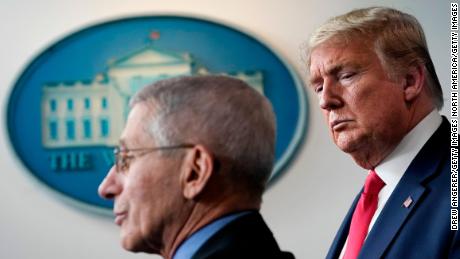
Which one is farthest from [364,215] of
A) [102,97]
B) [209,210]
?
[102,97]

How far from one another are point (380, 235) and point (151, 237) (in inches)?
20.0

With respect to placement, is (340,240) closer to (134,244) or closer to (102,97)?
(134,244)

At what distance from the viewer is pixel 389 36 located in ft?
4.54

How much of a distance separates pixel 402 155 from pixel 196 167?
566mm

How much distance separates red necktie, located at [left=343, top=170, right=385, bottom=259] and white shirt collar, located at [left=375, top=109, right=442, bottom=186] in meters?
0.03

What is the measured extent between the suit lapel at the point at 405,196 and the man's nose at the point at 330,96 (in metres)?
0.20

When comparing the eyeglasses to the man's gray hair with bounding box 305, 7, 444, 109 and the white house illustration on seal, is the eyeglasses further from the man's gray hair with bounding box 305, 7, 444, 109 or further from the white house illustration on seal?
the white house illustration on seal

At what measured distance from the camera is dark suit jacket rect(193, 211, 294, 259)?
0.89 metres

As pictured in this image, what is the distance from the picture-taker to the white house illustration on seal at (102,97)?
2.44 meters

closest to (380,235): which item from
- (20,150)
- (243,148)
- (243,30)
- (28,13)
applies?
(243,148)

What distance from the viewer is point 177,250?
0.96 metres

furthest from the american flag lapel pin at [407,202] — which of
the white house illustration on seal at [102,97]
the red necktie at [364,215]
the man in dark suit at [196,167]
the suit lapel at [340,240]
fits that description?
the white house illustration on seal at [102,97]

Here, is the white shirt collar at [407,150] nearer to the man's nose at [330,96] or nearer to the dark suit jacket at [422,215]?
the dark suit jacket at [422,215]

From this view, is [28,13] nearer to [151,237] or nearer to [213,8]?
[213,8]
